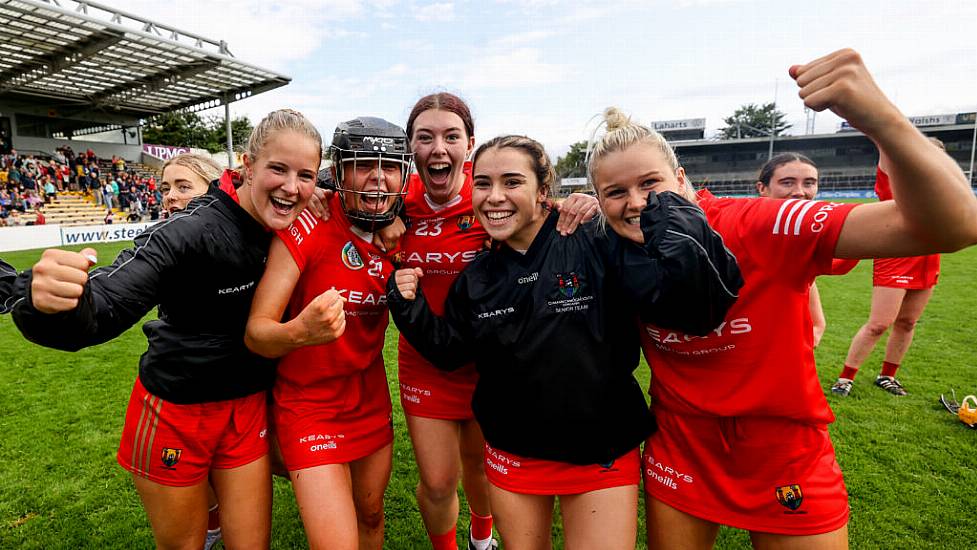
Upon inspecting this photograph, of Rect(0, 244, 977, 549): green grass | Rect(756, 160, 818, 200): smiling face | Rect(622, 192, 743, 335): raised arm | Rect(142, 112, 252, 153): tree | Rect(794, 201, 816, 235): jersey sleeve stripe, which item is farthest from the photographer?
Rect(142, 112, 252, 153): tree

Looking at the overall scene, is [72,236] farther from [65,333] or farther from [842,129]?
[842,129]

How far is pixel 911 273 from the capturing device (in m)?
5.44

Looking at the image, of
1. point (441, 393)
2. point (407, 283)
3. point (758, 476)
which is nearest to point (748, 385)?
point (758, 476)

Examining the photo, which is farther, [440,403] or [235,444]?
[440,403]

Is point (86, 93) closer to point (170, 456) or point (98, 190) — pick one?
point (98, 190)

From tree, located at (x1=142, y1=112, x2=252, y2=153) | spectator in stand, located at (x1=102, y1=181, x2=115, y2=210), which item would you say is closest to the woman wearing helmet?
spectator in stand, located at (x1=102, y1=181, x2=115, y2=210)

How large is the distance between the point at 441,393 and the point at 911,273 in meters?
5.21

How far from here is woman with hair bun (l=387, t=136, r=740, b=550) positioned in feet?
7.21

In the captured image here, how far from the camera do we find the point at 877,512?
3592 mm

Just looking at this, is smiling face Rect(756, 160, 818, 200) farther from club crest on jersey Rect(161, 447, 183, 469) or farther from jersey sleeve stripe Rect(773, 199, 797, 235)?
club crest on jersey Rect(161, 447, 183, 469)

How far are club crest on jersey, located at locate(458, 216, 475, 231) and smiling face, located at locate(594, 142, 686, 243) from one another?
1.01 metres

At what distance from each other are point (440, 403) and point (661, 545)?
135cm

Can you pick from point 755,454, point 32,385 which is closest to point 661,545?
point 755,454

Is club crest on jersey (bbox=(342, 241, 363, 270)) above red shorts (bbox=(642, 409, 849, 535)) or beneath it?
above
